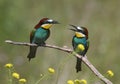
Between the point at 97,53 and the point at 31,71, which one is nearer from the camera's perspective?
the point at 31,71

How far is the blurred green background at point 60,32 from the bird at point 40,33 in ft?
7.78

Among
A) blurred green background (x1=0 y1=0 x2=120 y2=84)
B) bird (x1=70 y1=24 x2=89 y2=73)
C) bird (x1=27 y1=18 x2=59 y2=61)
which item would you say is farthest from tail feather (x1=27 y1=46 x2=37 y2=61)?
blurred green background (x1=0 y1=0 x2=120 y2=84)

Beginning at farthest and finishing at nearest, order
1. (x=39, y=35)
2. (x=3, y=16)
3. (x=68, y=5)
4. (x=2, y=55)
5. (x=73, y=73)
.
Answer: (x=68, y=5) < (x=3, y=16) < (x=2, y=55) < (x=73, y=73) < (x=39, y=35)

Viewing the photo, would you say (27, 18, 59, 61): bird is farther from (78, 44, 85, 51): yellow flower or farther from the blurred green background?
the blurred green background

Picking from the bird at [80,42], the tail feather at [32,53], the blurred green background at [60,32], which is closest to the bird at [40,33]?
the tail feather at [32,53]

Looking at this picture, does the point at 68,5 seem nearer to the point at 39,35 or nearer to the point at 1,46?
the point at 1,46

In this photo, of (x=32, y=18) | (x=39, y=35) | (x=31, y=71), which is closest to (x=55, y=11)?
(x=32, y=18)

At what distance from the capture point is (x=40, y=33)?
3.16m

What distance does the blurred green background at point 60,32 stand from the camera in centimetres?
630

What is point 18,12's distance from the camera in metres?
7.56

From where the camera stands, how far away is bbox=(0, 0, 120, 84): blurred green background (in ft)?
20.7

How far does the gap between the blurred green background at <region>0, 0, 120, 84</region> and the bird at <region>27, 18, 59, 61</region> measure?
93.3 inches

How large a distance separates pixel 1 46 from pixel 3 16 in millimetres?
556

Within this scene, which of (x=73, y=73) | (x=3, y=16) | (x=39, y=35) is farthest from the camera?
(x=3, y=16)
